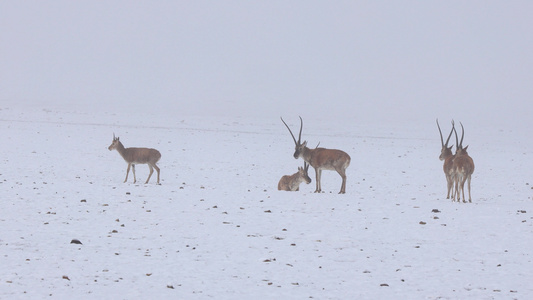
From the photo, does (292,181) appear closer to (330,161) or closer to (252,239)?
(330,161)

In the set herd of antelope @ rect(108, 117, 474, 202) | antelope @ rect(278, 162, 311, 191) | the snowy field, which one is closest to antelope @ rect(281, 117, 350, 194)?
herd of antelope @ rect(108, 117, 474, 202)

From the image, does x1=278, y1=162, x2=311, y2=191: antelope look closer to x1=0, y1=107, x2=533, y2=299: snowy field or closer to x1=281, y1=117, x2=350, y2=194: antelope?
x1=0, y1=107, x2=533, y2=299: snowy field

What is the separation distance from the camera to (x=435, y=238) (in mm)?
11477

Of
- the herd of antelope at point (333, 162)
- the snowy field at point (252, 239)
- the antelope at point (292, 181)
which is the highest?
the herd of antelope at point (333, 162)

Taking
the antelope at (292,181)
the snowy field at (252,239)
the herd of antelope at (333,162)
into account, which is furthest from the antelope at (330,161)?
the snowy field at (252,239)

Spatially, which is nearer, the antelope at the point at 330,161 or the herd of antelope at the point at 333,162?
the herd of antelope at the point at 333,162

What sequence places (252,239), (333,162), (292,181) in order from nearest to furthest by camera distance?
(252,239), (333,162), (292,181)

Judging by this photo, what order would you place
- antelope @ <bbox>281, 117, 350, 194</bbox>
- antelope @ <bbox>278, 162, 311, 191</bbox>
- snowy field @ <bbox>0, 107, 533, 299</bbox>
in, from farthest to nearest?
antelope @ <bbox>278, 162, 311, 191</bbox>, antelope @ <bbox>281, 117, 350, 194</bbox>, snowy field @ <bbox>0, 107, 533, 299</bbox>

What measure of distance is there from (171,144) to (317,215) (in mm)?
21842

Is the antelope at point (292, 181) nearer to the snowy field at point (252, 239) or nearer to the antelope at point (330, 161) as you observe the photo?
the snowy field at point (252, 239)

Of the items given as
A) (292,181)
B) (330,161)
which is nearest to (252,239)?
(330,161)

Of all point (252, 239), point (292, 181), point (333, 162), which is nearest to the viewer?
point (252, 239)

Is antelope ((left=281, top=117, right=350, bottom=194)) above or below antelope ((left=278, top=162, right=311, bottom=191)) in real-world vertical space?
above

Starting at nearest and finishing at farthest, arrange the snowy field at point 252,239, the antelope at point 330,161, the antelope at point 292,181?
1. the snowy field at point 252,239
2. the antelope at point 330,161
3. the antelope at point 292,181
